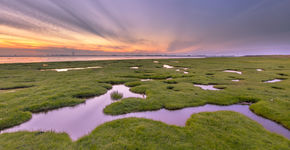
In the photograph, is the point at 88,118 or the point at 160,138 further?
the point at 88,118

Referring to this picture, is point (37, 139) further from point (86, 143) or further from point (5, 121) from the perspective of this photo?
point (5, 121)

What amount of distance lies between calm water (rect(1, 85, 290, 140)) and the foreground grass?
96 cm

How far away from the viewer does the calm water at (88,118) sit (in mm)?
7504

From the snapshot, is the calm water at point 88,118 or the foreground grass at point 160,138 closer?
the foreground grass at point 160,138

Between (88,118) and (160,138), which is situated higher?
(160,138)

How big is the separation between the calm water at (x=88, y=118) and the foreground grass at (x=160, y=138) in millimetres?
956

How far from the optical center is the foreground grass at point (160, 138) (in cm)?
577

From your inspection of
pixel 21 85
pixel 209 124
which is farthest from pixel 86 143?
pixel 21 85

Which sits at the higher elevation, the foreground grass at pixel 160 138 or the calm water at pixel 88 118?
the foreground grass at pixel 160 138

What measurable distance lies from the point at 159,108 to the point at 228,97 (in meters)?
8.96

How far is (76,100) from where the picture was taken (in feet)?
38.5

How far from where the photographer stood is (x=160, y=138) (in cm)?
639

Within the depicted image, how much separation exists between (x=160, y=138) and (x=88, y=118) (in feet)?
20.7

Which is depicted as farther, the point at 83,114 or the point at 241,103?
the point at 241,103
